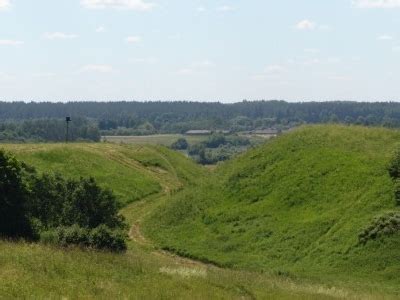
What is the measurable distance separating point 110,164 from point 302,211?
120 ft

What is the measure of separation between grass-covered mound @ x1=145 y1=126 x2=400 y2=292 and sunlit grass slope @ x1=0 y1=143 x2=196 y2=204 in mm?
10553

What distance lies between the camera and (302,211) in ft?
162

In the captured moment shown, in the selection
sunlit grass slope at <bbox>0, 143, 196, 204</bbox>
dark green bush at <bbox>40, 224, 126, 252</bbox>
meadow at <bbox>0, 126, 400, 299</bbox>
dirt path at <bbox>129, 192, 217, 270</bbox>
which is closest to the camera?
meadow at <bbox>0, 126, 400, 299</bbox>

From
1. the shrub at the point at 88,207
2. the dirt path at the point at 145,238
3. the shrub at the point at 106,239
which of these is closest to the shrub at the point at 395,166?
the dirt path at the point at 145,238

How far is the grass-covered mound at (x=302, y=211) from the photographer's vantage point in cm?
3822

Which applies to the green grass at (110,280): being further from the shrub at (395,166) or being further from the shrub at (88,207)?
the shrub at (395,166)

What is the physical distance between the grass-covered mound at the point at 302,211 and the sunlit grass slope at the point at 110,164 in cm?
1055

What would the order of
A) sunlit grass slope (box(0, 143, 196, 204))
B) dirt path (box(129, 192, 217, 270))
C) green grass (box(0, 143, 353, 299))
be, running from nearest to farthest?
green grass (box(0, 143, 353, 299)), dirt path (box(129, 192, 217, 270)), sunlit grass slope (box(0, 143, 196, 204))

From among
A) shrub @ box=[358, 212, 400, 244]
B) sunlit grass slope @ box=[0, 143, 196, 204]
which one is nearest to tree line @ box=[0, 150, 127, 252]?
shrub @ box=[358, 212, 400, 244]

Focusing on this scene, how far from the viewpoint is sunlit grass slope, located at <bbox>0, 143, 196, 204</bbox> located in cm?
7112

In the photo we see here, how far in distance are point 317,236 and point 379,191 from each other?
Result: 715cm

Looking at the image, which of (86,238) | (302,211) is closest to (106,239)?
(86,238)

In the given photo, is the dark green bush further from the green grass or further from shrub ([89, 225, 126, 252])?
the green grass

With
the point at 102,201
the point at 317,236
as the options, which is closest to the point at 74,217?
the point at 102,201
